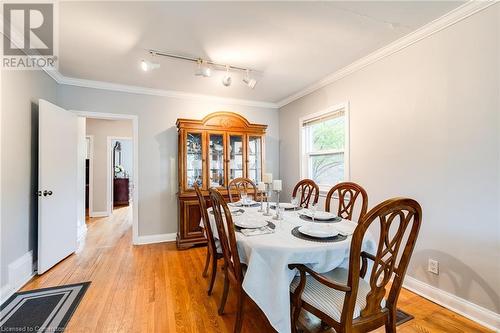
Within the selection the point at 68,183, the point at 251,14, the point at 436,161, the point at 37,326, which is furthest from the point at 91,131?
the point at 436,161

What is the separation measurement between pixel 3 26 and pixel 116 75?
115 cm

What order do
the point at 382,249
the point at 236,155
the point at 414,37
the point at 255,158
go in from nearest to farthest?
the point at 382,249 → the point at 414,37 → the point at 236,155 → the point at 255,158

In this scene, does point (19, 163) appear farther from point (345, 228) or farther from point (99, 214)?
point (99, 214)

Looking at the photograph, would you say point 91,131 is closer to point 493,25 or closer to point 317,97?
point 317,97

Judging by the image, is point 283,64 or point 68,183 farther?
point 68,183

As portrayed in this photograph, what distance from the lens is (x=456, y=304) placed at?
189 centimetres

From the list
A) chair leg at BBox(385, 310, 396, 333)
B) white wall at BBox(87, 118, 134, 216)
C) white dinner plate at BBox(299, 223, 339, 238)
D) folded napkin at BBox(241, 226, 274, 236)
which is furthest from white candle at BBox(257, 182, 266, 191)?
white wall at BBox(87, 118, 134, 216)

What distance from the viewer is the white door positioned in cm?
257

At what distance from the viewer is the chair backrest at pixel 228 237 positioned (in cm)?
148

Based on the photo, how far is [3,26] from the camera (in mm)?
2029

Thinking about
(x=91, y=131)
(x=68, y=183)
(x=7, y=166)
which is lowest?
(x=68, y=183)

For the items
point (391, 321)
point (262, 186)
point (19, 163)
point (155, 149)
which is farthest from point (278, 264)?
point (155, 149)

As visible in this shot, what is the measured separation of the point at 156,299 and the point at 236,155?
2.31 m

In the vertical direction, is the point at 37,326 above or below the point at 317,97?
below
